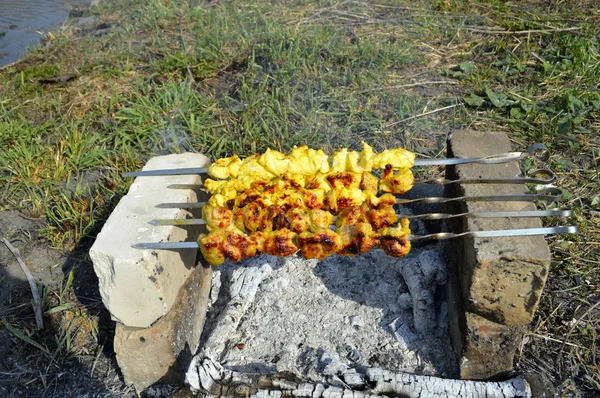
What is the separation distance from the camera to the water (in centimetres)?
727

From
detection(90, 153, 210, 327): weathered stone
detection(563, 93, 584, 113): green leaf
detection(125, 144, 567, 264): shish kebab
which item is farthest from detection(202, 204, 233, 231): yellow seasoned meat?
detection(563, 93, 584, 113): green leaf

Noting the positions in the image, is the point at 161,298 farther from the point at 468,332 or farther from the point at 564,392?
the point at 564,392

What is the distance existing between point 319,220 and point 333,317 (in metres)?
0.77

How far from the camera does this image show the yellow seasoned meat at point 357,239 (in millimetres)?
2486

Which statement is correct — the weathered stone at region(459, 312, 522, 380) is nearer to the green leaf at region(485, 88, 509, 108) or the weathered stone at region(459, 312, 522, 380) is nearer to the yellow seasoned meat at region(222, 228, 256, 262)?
the yellow seasoned meat at region(222, 228, 256, 262)

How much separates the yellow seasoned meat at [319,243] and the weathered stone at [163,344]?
0.84 m

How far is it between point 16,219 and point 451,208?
3.46 meters

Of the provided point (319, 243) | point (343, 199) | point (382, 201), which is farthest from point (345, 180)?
point (319, 243)

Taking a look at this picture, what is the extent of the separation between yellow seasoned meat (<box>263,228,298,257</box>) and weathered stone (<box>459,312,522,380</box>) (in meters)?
0.96

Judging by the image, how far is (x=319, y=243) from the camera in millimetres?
2498

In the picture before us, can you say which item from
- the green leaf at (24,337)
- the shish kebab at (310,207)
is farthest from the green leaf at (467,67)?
the green leaf at (24,337)

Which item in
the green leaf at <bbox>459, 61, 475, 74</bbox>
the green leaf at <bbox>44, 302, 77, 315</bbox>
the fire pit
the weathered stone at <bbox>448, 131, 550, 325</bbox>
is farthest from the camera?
the green leaf at <bbox>459, 61, 475, 74</bbox>

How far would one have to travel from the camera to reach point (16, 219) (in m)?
4.14

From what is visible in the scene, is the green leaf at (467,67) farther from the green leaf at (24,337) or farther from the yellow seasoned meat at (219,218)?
the green leaf at (24,337)
